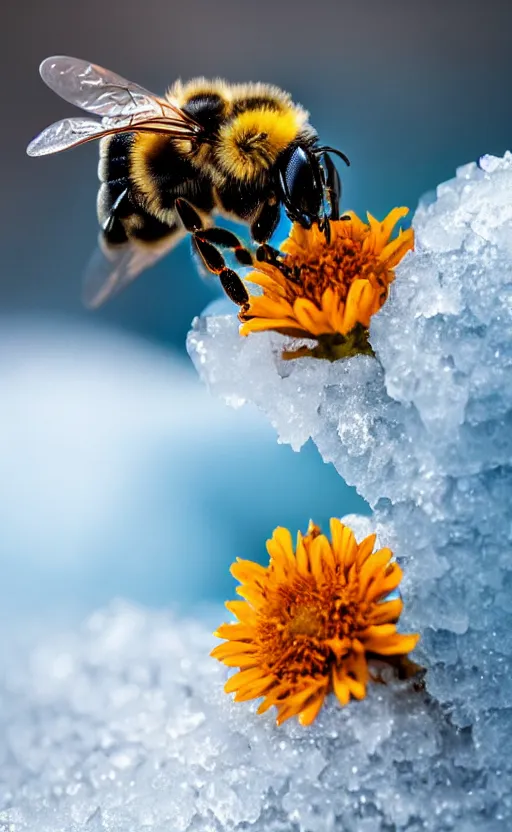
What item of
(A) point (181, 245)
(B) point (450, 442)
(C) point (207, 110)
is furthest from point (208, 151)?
(A) point (181, 245)

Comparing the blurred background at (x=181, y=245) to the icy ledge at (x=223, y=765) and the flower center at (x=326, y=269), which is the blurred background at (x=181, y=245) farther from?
the flower center at (x=326, y=269)

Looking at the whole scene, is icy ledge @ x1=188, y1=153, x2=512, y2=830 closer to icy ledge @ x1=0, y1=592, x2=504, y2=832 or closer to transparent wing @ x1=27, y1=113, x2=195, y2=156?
icy ledge @ x1=0, y1=592, x2=504, y2=832

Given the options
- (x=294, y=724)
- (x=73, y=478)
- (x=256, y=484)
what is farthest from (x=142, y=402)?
(x=294, y=724)

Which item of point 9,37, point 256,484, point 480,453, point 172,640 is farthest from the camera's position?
point 9,37

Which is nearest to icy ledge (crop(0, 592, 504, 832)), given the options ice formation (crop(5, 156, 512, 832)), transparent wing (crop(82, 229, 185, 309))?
ice formation (crop(5, 156, 512, 832))

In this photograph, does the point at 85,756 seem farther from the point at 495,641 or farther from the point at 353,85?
the point at 353,85

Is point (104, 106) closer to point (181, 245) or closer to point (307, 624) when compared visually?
point (307, 624)
